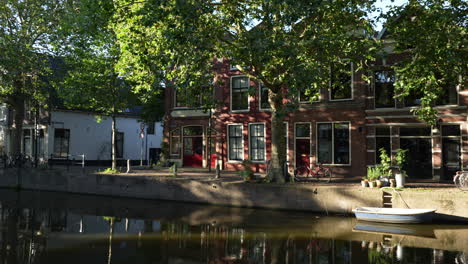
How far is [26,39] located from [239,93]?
14110mm

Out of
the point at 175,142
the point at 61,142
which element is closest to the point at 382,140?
Result: the point at 175,142

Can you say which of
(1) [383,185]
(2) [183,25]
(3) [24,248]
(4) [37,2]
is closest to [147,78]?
(2) [183,25]

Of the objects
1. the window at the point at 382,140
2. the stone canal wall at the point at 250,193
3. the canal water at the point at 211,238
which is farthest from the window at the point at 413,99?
the canal water at the point at 211,238

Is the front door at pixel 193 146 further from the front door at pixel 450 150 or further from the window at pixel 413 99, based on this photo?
the front door at pixel 450 150

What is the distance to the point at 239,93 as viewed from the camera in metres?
26.3

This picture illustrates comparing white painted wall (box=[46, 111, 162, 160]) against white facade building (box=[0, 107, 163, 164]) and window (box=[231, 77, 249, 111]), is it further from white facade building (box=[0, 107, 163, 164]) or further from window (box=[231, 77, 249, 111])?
window (box=[231, 77, 249, 111])

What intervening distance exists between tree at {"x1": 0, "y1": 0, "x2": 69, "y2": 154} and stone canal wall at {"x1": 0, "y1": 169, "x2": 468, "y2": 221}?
6.42m

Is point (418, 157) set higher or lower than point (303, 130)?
lower

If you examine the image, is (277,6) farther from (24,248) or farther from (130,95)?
(130,95)

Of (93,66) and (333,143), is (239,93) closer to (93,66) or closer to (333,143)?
(333,143)

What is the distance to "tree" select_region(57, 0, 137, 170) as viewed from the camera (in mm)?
23656

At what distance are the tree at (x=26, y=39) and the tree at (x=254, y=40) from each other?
10423 mm

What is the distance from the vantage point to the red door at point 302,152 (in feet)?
77.7

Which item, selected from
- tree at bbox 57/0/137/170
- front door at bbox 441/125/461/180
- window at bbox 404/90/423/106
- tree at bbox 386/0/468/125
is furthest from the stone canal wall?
window at bbox 404/90/423/106
